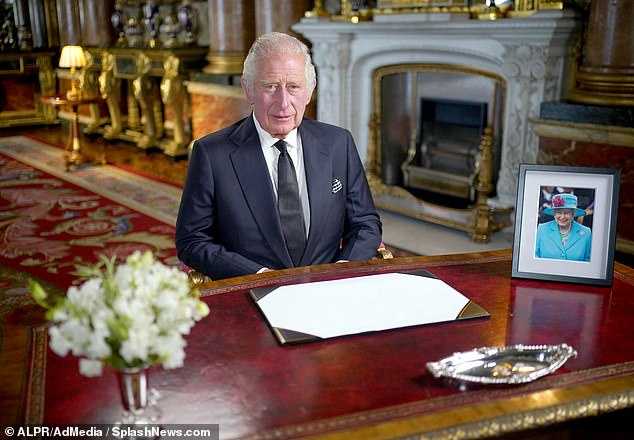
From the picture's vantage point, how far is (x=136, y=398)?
1099 mm

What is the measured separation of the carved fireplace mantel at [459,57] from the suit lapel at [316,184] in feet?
8.11

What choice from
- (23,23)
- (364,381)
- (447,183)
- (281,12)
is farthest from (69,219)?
(23,23)

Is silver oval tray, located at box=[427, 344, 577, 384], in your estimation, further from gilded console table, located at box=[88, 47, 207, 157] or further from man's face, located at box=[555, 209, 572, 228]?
gilded console table, located at box=[88, 47, 207, 157]

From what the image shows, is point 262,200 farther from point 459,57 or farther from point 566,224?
point 459,57

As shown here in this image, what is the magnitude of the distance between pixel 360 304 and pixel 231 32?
6.00m

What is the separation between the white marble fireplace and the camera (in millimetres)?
4305

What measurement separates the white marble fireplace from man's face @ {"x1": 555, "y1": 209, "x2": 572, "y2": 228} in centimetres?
275

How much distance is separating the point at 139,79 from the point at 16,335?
291 inches

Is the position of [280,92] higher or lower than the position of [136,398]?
higher

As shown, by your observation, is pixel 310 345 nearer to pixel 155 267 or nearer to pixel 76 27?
pixel 155 267

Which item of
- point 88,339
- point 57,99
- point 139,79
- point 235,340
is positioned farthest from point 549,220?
point 139,79

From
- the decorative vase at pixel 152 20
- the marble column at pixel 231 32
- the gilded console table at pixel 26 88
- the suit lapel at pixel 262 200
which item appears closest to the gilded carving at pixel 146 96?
the decorative vase at pixel 152 20

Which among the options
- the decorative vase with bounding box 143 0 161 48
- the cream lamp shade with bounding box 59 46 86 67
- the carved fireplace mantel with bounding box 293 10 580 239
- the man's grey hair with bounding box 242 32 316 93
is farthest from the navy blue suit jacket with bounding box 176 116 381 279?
the decorative vase with bounding box 143 0 161 48

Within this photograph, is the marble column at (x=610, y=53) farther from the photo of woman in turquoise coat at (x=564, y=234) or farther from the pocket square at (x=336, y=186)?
the photo of woman in turquoise coat at (x=564, y=234)
